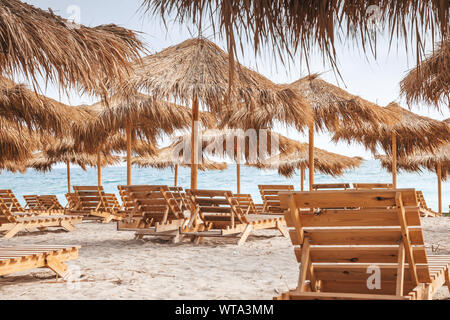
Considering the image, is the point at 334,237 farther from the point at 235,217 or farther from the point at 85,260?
the point at 235,217

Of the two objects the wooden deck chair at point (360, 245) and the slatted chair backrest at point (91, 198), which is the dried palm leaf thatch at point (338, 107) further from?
the wooden deck chair at point (360, 245)

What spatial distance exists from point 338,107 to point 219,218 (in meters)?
3.70

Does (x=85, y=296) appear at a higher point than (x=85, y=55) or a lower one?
lower

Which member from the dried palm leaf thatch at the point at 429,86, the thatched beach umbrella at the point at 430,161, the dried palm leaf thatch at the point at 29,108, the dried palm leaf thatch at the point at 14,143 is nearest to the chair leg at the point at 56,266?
the dried palm leaf thatch at the point at 29,108

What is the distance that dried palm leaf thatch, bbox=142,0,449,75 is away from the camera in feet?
6.57

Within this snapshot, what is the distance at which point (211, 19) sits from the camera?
6.90 ft

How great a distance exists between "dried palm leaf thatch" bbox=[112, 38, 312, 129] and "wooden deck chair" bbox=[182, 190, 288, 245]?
1.29 meters

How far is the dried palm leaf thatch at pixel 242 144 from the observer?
40.4 feet

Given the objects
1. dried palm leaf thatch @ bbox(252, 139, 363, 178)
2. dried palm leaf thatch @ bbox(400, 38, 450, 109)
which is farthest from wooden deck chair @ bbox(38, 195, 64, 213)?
dried palm leaf thatch @ bbox(400, 38, 450, 109)

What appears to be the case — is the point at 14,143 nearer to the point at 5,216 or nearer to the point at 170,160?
the point at 5,216
